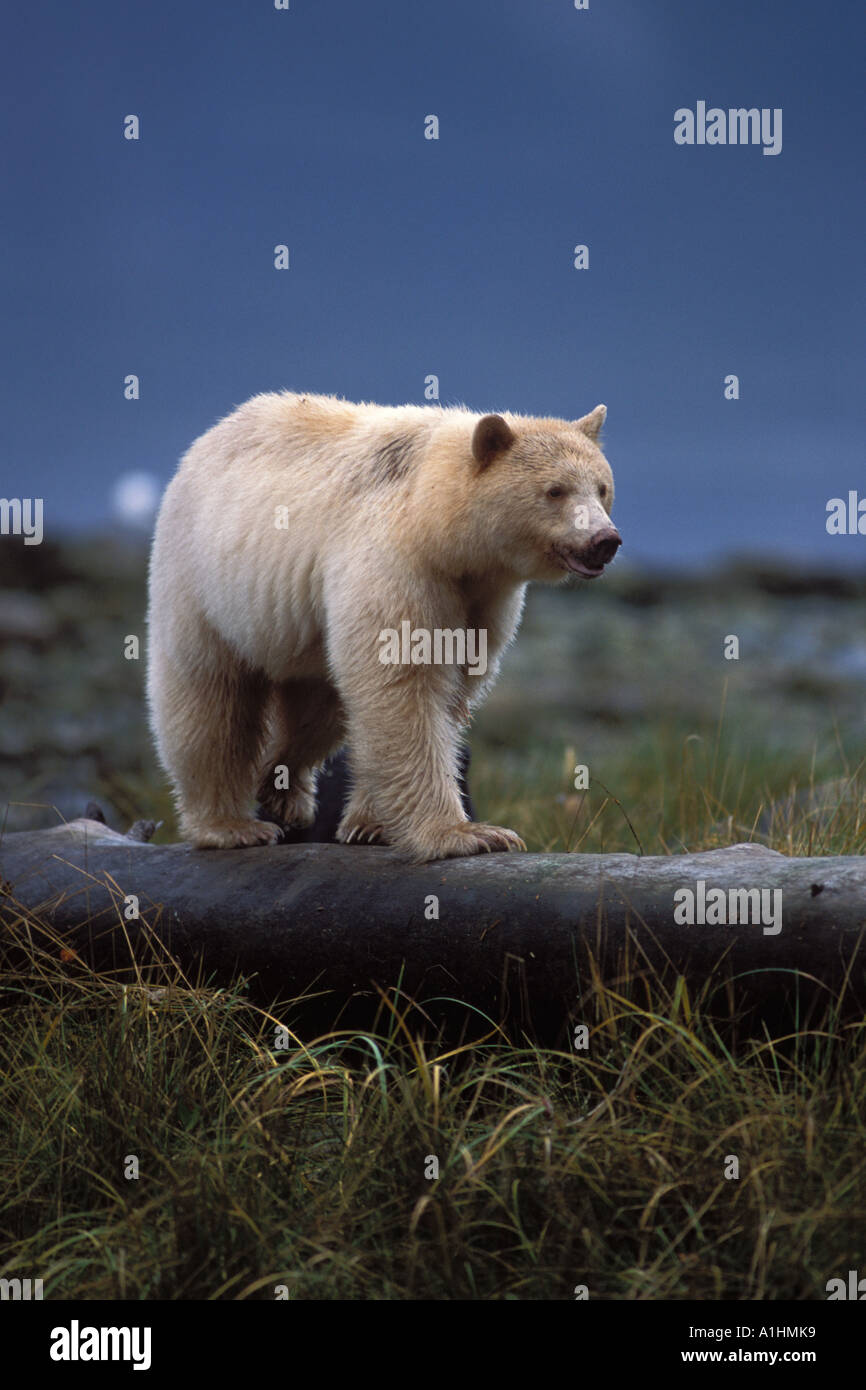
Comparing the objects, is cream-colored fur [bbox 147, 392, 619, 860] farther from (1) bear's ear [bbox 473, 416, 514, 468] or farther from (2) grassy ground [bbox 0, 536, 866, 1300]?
(2) grassy ground [bbox 0, 536, 866, 1300]

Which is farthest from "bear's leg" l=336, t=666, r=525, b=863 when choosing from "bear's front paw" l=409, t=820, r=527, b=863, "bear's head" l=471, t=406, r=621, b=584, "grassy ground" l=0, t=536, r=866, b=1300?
"grassy ground" l=0, t=536, r=866, b=1300

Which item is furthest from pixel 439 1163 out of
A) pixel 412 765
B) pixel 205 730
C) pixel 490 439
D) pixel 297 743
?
pixel 297 743

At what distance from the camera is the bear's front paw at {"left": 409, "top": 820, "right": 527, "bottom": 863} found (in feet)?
18.1

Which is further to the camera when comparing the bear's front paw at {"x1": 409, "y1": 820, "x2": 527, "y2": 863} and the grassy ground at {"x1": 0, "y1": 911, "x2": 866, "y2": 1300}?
the bear's front paw at {"x1": 409, "y1": 820, "x2": 527, "y2": 863}

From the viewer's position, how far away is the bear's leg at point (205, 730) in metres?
6.84

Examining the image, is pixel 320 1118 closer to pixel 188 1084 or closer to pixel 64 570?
pixel 188 1084

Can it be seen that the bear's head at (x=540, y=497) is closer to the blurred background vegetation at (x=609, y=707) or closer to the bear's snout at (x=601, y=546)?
the bear's snout at (x=601, y=546)

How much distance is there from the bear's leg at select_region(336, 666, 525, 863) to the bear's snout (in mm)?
838

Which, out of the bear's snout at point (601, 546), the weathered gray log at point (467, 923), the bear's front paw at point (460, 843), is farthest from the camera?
the bear's front paw at point (460, 843)

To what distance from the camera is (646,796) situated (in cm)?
917

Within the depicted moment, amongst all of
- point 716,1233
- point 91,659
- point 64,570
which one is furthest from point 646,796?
point 64,570

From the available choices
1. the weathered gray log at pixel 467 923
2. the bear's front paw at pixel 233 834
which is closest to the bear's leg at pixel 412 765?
the weathered gray log at pixel 467 923

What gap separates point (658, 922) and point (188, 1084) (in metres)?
1.85

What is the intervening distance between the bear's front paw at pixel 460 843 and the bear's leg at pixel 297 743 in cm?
156
